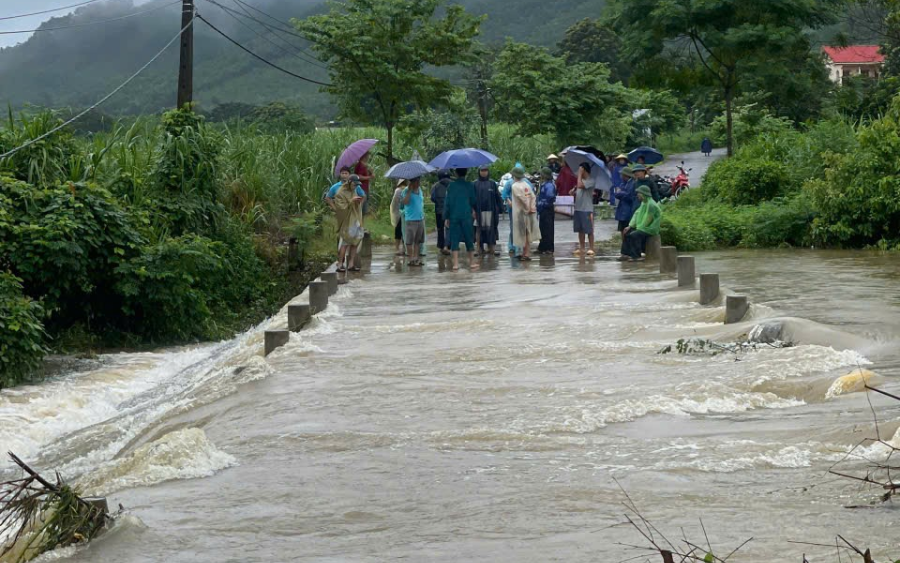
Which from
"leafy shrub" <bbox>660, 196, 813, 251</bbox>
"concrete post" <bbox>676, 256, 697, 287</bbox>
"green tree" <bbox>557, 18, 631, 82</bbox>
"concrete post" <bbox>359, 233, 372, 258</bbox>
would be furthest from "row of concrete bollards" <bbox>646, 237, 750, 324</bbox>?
"green tree" <bbox>557, 18, 631, 82</bbox>

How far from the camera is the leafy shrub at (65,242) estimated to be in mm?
17203

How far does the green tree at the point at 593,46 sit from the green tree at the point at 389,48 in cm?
4478

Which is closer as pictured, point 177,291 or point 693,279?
point 693,279

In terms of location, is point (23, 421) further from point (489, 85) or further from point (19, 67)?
point (19, 67)

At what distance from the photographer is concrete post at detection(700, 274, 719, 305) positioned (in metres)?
15.2

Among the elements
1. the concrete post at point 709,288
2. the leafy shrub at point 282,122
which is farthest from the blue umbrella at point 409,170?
the leafy shrub at point 282,122

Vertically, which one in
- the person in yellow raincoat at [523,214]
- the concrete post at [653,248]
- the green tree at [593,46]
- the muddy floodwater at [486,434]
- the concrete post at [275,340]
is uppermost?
the green tree at [593,46]

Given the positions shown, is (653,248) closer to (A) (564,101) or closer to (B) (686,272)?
(B) (686,272)

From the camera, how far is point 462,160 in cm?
2055

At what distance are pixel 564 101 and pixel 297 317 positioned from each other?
93.8 ft

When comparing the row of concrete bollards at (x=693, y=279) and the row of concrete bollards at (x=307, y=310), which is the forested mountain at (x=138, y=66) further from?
the row of concrete bollards at (x=307, y=310)

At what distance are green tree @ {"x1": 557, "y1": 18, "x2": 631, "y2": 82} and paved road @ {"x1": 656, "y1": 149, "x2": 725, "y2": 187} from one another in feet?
52.4

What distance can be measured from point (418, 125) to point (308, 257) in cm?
1224

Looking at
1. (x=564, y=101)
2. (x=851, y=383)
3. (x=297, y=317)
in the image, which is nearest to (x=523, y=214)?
(x=297, y=317)
